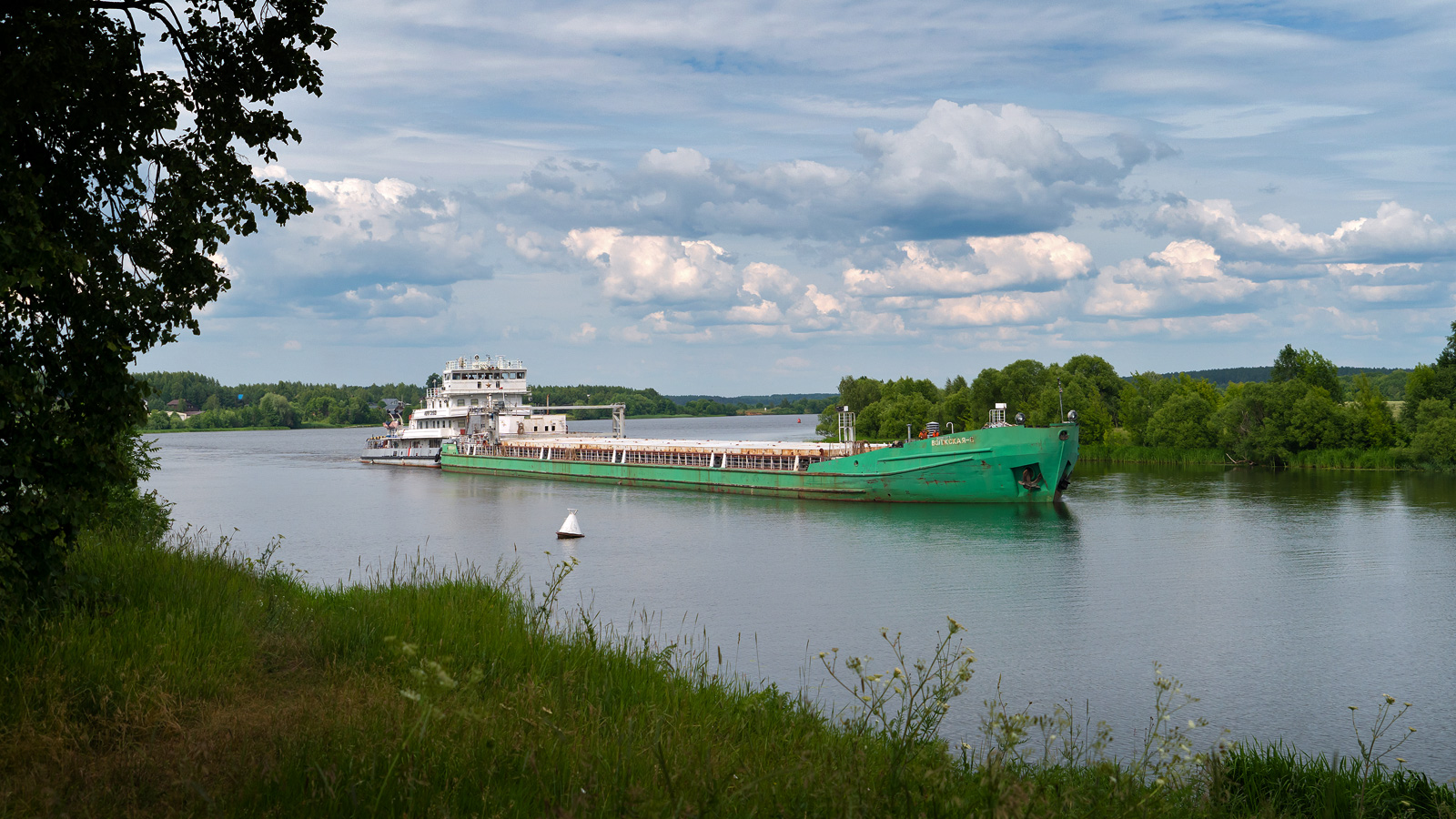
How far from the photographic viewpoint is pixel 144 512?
19.5 meters

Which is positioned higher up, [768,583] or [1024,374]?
[1024,374]

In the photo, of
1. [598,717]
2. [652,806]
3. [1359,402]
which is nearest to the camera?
[652,806]

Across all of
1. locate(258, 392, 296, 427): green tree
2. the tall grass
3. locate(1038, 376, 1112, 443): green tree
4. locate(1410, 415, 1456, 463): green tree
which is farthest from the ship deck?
locate(258, 392, 296, 427): green tree

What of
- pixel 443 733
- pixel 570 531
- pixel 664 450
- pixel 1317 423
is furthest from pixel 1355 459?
pixel 443 733

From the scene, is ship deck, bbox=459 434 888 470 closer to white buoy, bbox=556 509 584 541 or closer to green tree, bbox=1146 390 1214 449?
white buoy, bbox=556 509 584 541

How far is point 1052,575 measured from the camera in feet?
85.4

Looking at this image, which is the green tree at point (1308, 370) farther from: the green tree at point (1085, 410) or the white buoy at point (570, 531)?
the white buoy at point (570, 531)

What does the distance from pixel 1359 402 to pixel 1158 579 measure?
5324cm

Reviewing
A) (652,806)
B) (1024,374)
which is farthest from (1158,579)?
(1024,374)

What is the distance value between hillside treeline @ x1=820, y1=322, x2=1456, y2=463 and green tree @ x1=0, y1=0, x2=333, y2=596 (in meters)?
66.3

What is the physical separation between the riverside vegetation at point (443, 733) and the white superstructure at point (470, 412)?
6017 centimetres

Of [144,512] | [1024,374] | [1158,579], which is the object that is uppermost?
[1024,374]

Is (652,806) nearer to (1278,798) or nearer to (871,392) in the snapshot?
(1278,798)

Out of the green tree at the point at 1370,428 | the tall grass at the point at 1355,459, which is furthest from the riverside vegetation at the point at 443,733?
the green tree at the point at 1370,428
